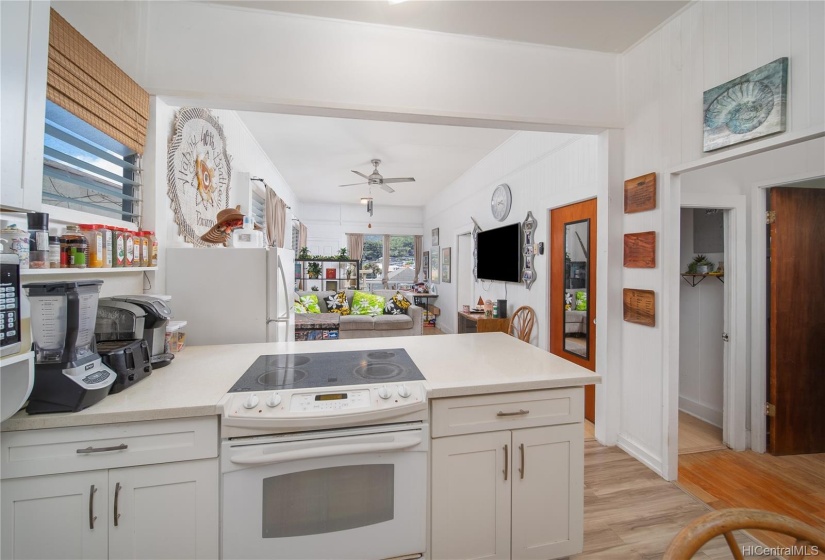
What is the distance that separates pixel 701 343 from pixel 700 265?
28.0 inches

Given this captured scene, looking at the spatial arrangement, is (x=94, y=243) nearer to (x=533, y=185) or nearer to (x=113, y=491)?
(x=113, y=491)

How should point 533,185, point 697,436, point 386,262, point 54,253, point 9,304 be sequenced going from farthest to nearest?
1. point 386,262
2. point 533,185
3. point 697,436
4. point 54,253
5. point 9,304

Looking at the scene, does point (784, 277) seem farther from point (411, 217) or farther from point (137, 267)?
point (411, 217)

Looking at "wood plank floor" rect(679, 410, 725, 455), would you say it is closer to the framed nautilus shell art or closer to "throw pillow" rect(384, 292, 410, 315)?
the framed nautilus shell art

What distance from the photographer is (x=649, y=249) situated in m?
2.18

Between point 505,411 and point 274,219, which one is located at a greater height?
point 274,219

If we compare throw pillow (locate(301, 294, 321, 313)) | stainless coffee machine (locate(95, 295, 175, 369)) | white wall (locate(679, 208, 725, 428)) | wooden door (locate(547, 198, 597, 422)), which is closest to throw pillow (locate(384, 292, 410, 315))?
throw pillow (locate(301, 294, 321, 313))

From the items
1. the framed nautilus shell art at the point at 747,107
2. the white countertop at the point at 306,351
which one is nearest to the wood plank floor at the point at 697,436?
the white countertop at the point at 306,351

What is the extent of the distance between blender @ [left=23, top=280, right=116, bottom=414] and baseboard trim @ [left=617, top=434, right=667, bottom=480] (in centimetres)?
294

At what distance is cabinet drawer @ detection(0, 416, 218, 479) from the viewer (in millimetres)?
1054

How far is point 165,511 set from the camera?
1143 millimetres

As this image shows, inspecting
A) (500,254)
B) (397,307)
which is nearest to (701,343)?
(500,254)

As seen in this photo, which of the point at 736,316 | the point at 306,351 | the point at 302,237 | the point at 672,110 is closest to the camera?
the point at 306,351

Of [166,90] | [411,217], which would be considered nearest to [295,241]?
[411,217]
